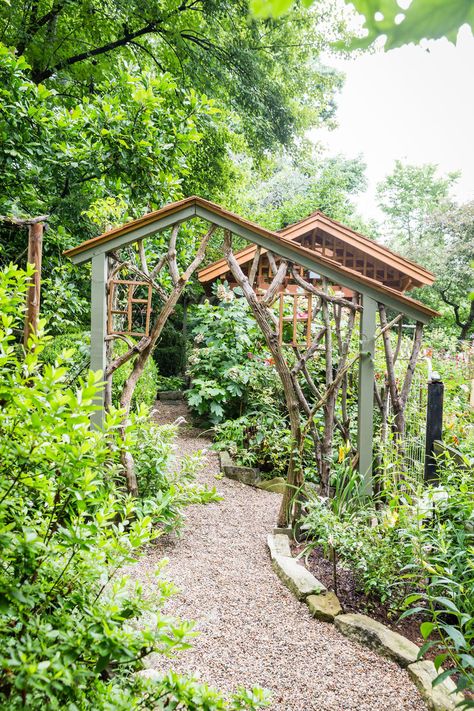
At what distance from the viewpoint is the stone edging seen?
206 cm

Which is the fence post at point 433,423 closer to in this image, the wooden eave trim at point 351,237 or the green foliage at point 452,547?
the green foliage at point 452,547

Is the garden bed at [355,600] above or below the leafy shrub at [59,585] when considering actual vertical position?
below

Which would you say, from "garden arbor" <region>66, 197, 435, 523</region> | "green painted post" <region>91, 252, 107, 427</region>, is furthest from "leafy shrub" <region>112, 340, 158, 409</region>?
"garden arbor" <region>66, 197, 435, 523</region>

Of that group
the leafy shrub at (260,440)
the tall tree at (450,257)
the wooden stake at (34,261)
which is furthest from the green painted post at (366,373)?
the tall tree at (450,257)

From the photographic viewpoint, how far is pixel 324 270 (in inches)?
140

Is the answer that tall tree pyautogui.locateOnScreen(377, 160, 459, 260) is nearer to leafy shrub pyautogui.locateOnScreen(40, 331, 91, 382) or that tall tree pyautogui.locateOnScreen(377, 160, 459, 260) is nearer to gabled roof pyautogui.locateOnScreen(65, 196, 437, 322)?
leafy shrub pyautogui.locateOnScreen(40, 331, 91, 382)

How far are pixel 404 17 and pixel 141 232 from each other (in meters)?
3.59

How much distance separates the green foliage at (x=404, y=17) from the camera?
0.29 metres

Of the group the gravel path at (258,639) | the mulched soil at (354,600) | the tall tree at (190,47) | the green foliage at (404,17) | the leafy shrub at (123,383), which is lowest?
the gravel path at (258,639)

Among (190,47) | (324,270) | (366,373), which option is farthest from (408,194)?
(366,373)

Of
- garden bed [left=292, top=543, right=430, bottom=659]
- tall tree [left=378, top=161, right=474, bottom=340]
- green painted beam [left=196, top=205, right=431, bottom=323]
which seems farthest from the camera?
tall tree [left=378, top=161, right=474, bottom=340]

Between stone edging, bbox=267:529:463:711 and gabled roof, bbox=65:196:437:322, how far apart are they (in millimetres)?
1811

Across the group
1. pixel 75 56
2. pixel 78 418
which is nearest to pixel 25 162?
pixel 75 56

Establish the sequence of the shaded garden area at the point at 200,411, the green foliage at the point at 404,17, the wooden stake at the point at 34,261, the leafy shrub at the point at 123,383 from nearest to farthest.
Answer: the green foliage at the point at 404,17 < the shaded garden area at the point at 200,411 < the wooden stake at the point at 34,261 < the leafy shrub at the point at 123,383
